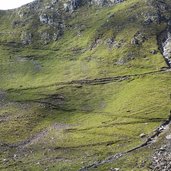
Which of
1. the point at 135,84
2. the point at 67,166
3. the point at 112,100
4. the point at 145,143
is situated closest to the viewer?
the point at 67,166

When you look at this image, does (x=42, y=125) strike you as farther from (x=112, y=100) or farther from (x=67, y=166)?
(x=67, y=166)

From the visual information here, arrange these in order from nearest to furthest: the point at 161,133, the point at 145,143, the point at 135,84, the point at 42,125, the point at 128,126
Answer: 1. the point at 145,143
2. the point at 161,133
3. the point at 128,126
4. the point at 42,125
5. the point at 135,84

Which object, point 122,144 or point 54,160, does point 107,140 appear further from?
point 54,160

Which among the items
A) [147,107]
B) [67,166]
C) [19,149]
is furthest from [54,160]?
[147,107]

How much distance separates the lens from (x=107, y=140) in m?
127

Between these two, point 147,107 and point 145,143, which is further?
point 147,107

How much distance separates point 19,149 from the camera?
128 m

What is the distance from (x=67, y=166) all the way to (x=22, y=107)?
76948mm

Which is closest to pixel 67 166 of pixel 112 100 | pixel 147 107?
pixel 147 107

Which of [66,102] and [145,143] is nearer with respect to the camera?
[145,143]

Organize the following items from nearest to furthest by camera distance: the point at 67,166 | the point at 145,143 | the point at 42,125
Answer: the point at 67,166, the point at 145,143, the point at 42,125

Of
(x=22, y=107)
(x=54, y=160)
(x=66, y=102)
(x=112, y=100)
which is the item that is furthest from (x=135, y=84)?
(x=54, y=160)

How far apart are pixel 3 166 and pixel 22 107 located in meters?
68.1

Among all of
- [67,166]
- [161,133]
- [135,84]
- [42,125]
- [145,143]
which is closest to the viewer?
[67,166]
